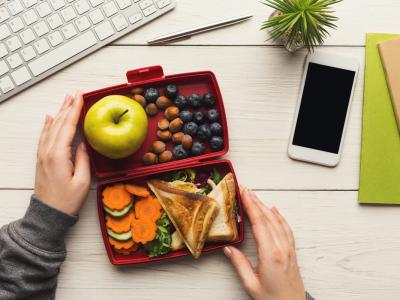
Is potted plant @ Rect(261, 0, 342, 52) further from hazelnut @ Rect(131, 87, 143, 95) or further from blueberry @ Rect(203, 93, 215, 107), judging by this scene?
hazelnut @ Rect(131, 87, 143, 95)

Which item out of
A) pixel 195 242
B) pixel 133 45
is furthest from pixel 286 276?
pixel 133 45

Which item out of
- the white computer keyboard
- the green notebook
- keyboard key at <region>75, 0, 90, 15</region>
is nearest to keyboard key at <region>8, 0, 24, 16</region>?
the white computer keyboard

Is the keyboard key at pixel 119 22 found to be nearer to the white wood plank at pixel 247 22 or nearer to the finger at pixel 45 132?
the white wood plank at pixel 247 22

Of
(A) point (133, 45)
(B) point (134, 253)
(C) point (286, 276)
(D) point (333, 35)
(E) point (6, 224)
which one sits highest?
(A) point (133, 45)

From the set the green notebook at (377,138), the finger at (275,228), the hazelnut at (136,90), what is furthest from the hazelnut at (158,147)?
the green notebook at (377,138)

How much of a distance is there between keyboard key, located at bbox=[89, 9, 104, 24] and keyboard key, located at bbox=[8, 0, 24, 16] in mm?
135

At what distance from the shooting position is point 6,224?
0.94 m

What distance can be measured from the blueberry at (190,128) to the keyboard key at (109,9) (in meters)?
→ 0.27

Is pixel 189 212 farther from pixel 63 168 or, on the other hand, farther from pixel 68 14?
pixel 68 14

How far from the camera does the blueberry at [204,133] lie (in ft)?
3.04

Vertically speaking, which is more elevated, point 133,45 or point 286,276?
point 133,45

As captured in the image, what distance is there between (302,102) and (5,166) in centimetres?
64

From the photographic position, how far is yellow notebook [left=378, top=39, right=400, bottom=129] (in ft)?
3.21

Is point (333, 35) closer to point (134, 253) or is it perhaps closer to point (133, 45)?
point (133, 45)
